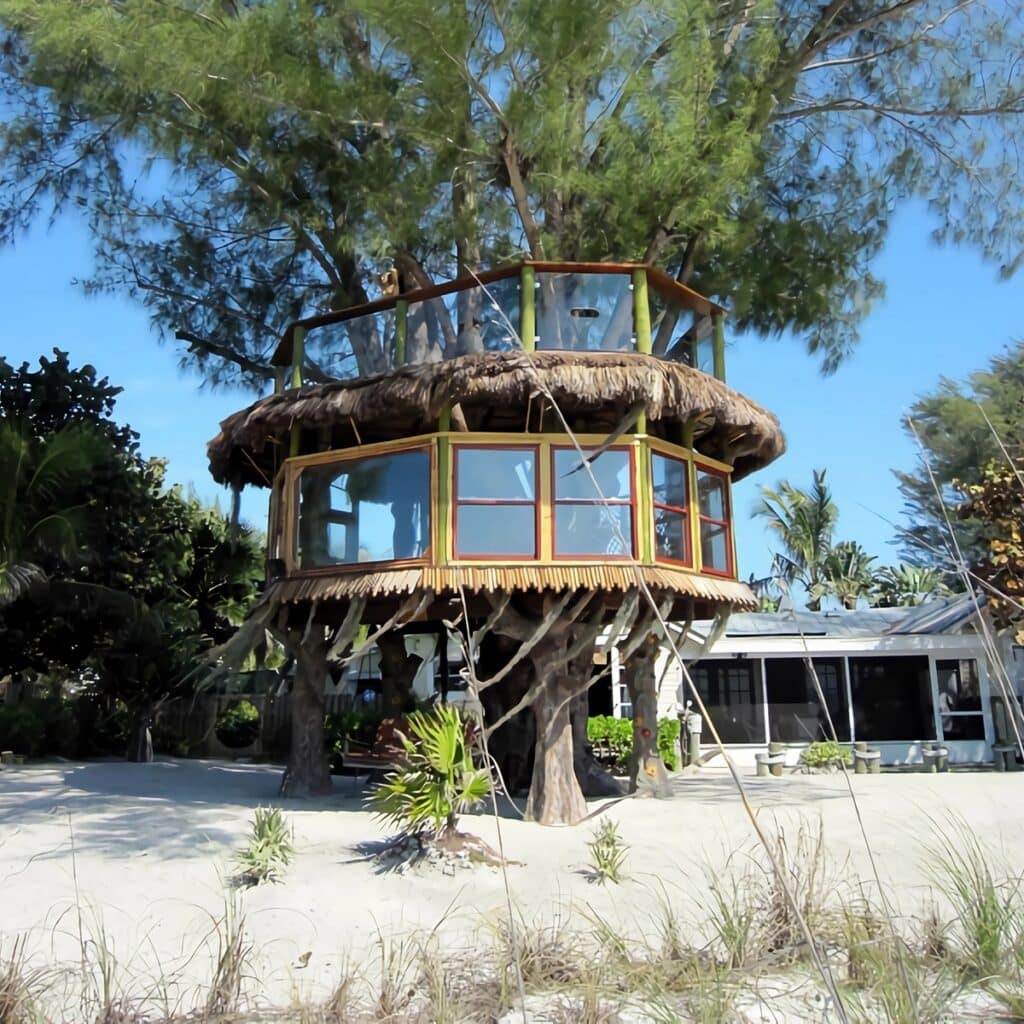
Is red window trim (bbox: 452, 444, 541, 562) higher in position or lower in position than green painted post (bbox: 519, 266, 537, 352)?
lower

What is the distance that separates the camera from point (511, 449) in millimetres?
11555

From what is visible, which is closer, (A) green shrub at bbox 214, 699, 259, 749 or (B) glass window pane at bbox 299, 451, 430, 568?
(B) glass window pane at bbox 299, 451, 430, 568

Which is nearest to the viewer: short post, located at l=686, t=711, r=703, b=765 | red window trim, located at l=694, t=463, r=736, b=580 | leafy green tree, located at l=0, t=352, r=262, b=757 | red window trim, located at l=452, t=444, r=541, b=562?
red window trim, located at l=452, t=444, r=541, b=562

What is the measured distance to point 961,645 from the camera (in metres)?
19.5

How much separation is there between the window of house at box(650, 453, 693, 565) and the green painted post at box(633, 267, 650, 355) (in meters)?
1.27

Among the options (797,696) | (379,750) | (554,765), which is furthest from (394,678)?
(797,696)

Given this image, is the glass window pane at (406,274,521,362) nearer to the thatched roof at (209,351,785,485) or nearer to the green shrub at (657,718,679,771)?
the thatched roof at (209,351,785,485)

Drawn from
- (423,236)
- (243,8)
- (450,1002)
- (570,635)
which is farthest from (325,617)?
(450,1002)

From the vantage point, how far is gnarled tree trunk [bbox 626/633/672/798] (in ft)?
43.2

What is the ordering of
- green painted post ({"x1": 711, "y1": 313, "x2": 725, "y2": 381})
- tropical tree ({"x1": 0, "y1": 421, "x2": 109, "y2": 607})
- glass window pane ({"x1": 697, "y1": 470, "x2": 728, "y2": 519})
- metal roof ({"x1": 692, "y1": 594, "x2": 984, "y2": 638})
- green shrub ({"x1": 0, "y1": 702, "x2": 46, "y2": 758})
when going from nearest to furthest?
glass window pane ({"x1": 697, "y1": 470, "x2": 728, "y2": 519}) → green painted post ({"x1": 711, "y1": 313, "x2": 725, "y2": 381}) → tropical tree ({"x1": 0, "y1": 421, "x2": 109, "y2": 607}) → green shrub ({"x1": 0, "y1": 702, "x2": 46, "y2": 758}) → metal roof ({"x1": 692, "y1": 594, "x2": 984, "y2": 638})

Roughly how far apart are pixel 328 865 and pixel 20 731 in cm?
1180

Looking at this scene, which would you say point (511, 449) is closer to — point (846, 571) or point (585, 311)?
point (585, 311)

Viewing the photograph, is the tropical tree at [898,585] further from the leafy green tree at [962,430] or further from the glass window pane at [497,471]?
the glass window pane at [497,471]

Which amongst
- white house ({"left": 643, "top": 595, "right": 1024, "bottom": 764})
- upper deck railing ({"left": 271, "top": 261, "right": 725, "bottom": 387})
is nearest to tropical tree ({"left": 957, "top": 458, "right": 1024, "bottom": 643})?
white house ({"left": 643, "top": 595, "right": 1024, "bottom": 764})
